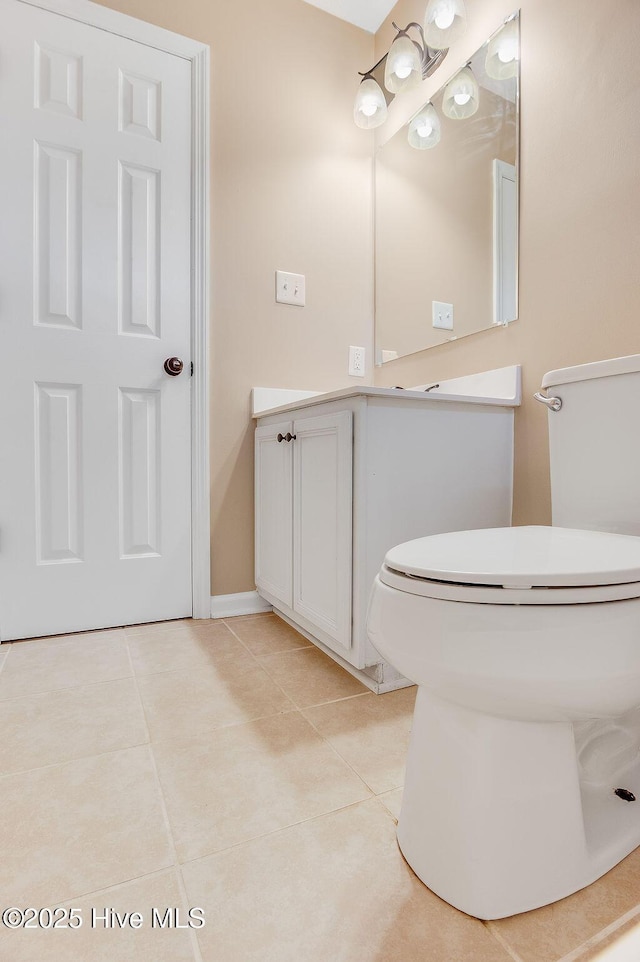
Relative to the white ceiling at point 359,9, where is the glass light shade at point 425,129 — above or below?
below

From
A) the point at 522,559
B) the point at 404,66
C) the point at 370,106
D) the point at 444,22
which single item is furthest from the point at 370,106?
the point at 522,559

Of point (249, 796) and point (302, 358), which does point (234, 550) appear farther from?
point (249, 796)

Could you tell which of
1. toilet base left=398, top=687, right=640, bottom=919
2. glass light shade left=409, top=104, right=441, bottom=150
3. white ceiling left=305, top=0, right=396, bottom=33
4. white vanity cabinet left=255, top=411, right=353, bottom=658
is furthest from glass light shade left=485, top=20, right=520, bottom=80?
toilet base left=398, top=687, right=640, bottom=919

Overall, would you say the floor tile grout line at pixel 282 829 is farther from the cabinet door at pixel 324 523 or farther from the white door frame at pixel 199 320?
the white door frame at pixel 199 320

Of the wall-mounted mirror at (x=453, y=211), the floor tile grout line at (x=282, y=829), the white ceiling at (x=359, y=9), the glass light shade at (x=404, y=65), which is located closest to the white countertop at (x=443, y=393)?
the wall-mounted mirror at (x=453, y=211)

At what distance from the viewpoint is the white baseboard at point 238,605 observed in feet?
5.55

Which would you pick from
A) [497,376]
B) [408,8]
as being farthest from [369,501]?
[408,8]

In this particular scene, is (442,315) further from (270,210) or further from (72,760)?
(72,760)

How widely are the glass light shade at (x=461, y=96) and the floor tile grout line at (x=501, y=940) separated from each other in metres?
1.86

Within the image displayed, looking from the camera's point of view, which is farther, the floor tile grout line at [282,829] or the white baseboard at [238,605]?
the white baseboard at [238,605]

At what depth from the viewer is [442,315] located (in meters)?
1.61

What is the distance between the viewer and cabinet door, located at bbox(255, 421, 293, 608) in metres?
1.46

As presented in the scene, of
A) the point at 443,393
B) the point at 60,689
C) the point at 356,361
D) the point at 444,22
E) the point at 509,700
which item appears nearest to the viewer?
the point at 509,700

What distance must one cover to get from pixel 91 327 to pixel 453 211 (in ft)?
3.89
